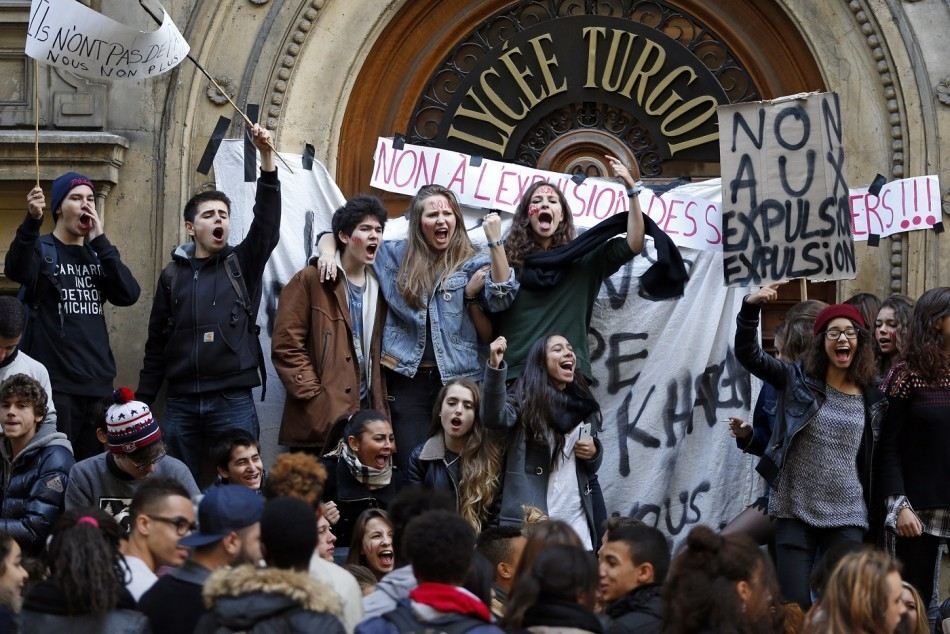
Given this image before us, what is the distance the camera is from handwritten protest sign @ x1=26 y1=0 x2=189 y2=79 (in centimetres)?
864

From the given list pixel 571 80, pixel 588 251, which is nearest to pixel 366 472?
pixel 588 251

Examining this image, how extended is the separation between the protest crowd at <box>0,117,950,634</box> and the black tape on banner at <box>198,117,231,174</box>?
0.64 metres

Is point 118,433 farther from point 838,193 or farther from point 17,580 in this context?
point 838,193

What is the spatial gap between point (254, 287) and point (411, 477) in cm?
128

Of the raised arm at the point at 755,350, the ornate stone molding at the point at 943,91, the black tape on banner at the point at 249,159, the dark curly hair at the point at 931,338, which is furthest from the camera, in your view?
the black tape on banner at the point at 249,159

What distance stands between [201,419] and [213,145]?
5.42 ft

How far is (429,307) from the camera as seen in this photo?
8.63 meters

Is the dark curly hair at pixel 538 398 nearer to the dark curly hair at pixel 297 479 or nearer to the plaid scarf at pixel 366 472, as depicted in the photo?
the plaid scarf at pixel 366 472

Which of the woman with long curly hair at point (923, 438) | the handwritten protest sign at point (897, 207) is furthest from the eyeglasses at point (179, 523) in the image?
the handwritten protest sign at point (897, 207)

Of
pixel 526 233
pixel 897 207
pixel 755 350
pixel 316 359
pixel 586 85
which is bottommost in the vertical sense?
pixel 316 359

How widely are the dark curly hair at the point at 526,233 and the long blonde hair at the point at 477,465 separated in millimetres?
812

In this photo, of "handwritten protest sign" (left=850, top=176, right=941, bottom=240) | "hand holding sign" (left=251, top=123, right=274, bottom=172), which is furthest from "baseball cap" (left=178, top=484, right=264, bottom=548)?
"handwritten protest sign" (left=850, top=176, right=941, bottom=240)

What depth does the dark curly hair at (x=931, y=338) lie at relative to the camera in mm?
7742

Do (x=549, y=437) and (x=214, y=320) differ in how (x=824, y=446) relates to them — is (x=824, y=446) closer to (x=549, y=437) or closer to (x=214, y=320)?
(x=549, y=437)
